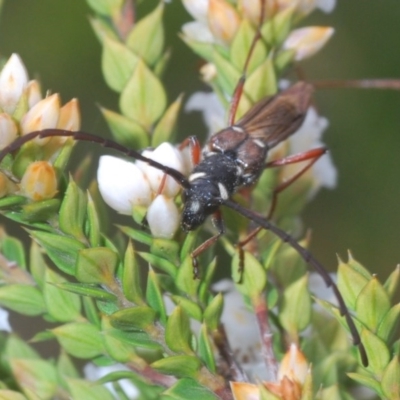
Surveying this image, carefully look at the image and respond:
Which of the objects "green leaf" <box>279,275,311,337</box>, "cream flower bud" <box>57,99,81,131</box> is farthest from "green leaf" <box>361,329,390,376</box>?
"cream flower bud" <box>57,99,81,131</box>

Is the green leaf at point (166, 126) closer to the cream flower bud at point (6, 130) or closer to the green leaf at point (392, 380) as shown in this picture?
the cream flower bud at point (6, 130)

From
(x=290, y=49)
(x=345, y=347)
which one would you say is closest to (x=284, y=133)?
(x=290, y=49)

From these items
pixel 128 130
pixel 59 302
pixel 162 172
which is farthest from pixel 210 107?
pixel 59 302

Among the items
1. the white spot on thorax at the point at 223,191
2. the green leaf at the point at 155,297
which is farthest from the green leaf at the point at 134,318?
the white spot on thorax at the point at 223,191

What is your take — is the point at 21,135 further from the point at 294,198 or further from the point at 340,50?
the point at 340,50

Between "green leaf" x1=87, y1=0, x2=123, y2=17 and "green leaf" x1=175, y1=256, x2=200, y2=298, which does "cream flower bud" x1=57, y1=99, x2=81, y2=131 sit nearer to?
"green leaf" x1=175, y1=256, x2=200, y2=298
